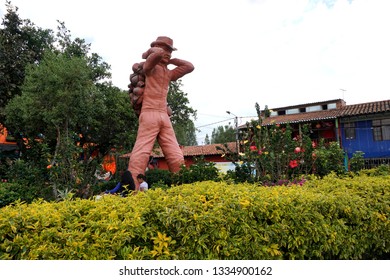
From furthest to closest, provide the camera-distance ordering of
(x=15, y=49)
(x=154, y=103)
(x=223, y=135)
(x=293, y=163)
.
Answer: (x=223, y=135) < (x=15, y=49) < (x=154, y=103) < (x=293, y=163)

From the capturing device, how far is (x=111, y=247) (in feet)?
5.87

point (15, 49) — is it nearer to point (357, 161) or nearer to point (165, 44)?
point (165, 44)

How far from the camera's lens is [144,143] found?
6.89 metres

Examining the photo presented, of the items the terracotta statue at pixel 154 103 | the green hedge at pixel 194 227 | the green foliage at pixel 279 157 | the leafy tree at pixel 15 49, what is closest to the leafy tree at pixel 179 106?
the leafy tree at pixel 15 49

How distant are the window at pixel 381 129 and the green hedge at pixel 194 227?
14.3 metres

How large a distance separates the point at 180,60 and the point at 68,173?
3545 mm

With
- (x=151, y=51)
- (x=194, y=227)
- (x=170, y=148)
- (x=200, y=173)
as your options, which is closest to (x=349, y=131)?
(x=170, y=148)

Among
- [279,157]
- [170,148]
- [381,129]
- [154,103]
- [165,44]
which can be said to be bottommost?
[279,157]

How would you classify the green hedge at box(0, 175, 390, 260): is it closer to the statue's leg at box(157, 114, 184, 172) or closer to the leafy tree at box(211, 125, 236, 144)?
the statue's leg at box(157, 114, 184, 172)

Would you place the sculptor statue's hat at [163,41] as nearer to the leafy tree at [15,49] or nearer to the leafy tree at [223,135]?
the leafy tree at [15,49]

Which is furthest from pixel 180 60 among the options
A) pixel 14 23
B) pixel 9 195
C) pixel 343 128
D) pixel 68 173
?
pixel 343 128

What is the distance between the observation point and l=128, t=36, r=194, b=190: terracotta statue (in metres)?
6.84

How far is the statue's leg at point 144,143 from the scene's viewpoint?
677cm

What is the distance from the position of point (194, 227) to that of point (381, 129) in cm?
1622
